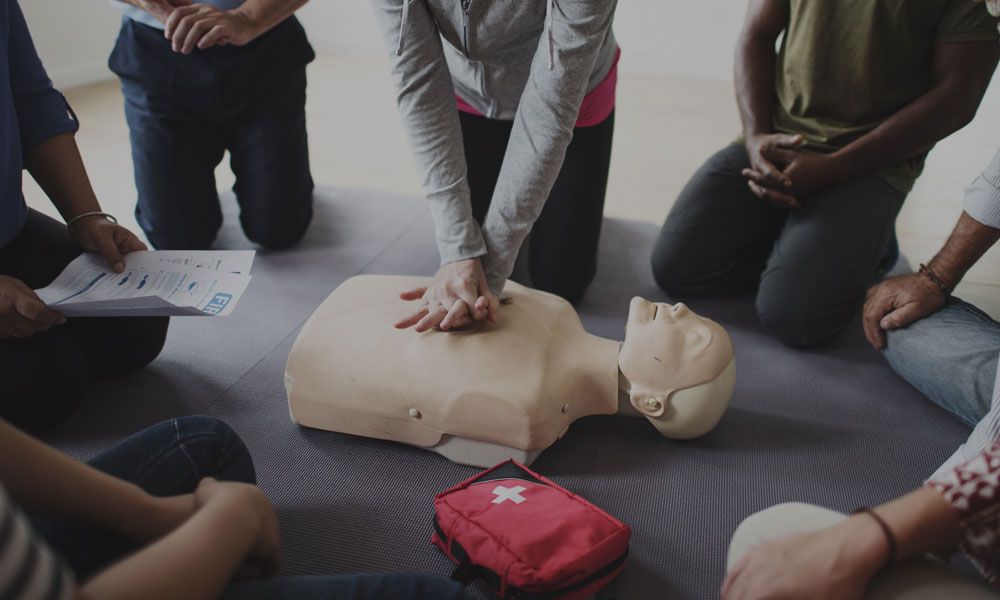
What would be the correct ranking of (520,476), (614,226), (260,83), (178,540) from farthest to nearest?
(614,226)
(260,83)
(520,476)
(178,540)

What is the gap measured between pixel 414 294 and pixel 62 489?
0.72 metres

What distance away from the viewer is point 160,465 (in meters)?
0.91

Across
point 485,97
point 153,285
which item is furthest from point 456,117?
point 153,285

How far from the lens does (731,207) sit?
5.64 ft

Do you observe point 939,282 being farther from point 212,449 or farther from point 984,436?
point 212,449

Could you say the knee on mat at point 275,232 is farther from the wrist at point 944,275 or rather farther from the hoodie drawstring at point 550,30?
→ the wrist at point 944,275

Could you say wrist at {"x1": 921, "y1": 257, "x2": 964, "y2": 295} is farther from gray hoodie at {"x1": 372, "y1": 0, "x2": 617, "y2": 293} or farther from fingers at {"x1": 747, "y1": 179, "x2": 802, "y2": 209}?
gray hoodie at {"x1": 372, "y1": 0, "x2": 617, "y2": 293}

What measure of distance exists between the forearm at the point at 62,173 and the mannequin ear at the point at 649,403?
3.83 ft

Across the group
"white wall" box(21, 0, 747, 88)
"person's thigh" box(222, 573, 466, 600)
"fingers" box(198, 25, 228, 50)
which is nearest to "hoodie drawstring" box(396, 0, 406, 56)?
"fingers" box(198, 25, 228, 50)

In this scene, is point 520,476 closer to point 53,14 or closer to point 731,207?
point 731,207

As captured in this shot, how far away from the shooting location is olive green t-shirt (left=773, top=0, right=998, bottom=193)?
4.52 feet

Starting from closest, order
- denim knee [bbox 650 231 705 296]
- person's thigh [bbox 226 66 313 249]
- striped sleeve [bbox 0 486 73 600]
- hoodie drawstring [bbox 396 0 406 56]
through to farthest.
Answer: striped sleeve [bbox 0 486 73 600] < hoodie drawstring [bbox 396 0 406 56] < denim knee [bbox 650 231 705 296] < person's thigh [bbox 226 66 313 249]

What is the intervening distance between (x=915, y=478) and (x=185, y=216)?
74.1 inches

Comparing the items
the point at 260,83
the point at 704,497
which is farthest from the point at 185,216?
the point at 704,497
